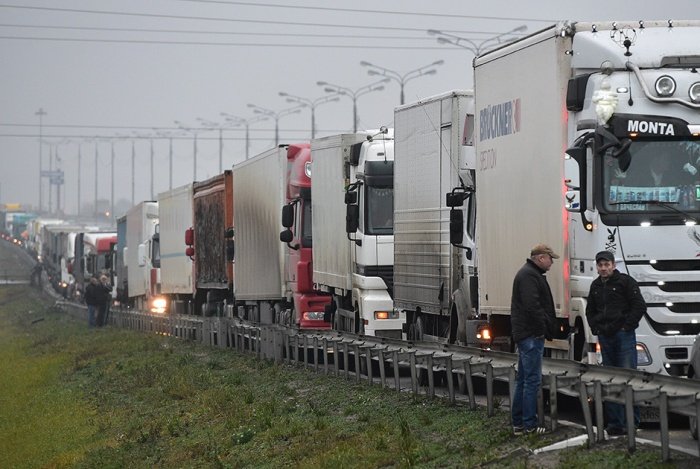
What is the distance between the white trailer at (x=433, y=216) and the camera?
21.2 metres

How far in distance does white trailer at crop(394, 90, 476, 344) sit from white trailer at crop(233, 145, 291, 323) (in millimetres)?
7738

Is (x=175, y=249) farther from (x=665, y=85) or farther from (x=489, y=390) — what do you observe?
(x=665, y=85)

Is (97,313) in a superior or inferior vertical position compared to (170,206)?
inferior

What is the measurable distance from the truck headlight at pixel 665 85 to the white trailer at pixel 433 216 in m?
5.31

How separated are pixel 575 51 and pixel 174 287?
1342 inches

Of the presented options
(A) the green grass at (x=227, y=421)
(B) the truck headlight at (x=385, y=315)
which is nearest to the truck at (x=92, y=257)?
(A) the green grass at (x=227, y=421)

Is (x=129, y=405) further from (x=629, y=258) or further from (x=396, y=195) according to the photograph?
(x=629, y=258)

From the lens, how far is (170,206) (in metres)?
49.3

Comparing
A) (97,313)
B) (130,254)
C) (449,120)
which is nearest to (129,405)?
(449,120)

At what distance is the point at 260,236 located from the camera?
33.8 meters

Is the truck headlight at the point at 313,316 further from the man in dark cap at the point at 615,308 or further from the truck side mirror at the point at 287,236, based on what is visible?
the man in dark cap at the point at 615,308

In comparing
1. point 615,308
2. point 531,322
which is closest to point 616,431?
point 531,322

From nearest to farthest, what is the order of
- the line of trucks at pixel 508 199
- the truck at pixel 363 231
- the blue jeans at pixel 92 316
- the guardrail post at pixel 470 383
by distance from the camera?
the line of trucks at pixel 508 199, the guardrail post at pixel 470 383, the truck at pixel 363 231, the blue jeans at pixel 92 316

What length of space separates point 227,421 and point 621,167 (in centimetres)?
654
